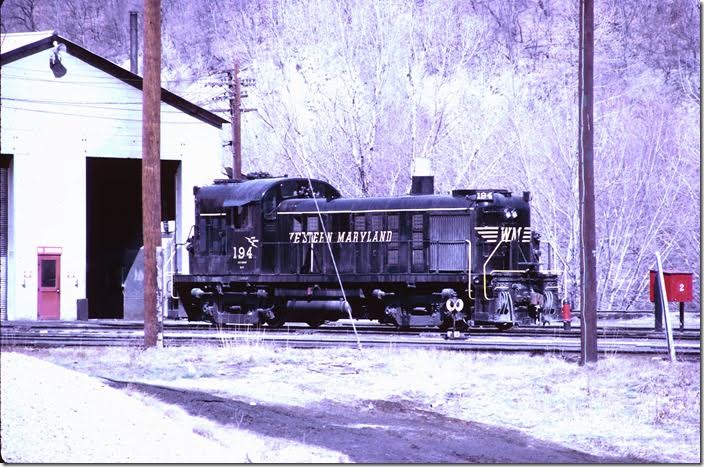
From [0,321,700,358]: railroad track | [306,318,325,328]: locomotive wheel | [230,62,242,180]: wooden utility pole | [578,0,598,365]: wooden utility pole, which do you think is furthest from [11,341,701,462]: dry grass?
[230,62,242,180]: wooden utility pole

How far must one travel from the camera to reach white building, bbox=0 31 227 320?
27.8 metres

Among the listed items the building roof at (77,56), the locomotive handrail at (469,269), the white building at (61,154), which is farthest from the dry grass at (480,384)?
the white building at (61,154)

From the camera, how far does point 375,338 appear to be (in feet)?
67.1

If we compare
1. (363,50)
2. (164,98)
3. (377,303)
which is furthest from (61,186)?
(377,303)

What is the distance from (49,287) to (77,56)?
647 centimetres

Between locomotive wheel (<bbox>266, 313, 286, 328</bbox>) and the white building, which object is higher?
the white building

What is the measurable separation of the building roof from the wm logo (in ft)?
37.4

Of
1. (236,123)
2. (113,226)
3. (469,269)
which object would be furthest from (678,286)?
(113,226)

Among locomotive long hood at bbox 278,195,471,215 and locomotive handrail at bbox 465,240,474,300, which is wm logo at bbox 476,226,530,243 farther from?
locomotive long hood at bbox 278,195,471,215

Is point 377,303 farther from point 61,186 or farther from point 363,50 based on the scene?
point 61,186

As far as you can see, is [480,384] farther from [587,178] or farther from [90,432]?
[90,432]

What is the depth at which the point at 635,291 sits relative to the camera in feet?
103

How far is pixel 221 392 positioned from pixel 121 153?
17.7 m

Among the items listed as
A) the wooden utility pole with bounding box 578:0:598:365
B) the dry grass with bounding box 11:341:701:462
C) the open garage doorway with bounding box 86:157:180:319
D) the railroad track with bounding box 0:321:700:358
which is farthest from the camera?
the open garage doorway with bounding box 86:157:180:319
